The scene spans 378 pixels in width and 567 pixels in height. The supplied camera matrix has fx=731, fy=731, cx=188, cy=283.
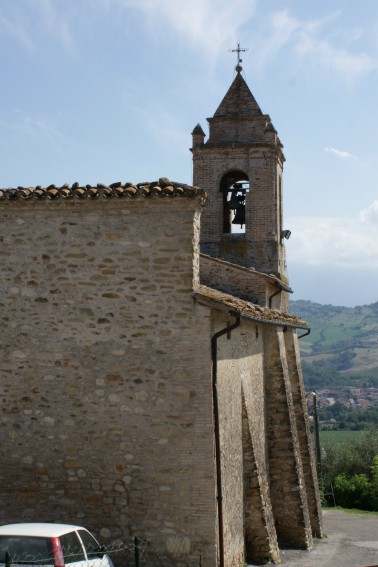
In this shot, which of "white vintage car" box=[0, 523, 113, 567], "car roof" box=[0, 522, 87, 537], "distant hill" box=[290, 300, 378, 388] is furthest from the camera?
"distant hill" box=[290, 300, 378, 388]

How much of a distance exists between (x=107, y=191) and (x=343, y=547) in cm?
950

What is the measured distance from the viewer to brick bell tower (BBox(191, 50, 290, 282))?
64.9ft

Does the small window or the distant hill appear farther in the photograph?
the distant hill

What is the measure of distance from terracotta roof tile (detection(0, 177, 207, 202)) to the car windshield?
5.05 m

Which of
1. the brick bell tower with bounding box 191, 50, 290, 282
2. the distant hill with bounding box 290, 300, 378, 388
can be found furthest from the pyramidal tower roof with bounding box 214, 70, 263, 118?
the distant hill with bounding box 290, 300, 378, 388

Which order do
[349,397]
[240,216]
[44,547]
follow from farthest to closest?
[349,397] → [240,216] → [44,547]

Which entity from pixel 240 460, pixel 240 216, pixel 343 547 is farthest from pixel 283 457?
pixel 240 216

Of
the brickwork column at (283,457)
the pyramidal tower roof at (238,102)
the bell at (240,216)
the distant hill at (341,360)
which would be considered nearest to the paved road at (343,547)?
the brickwork column at (283,457)

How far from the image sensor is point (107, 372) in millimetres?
10992

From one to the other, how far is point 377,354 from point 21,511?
171m

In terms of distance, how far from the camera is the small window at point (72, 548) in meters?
8.60

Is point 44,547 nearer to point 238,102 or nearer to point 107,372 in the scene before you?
point 107,372

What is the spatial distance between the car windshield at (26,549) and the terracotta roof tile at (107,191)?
199 inches

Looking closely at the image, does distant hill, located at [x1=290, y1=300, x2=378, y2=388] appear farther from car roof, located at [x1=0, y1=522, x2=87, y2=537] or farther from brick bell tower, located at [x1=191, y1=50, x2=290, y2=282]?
car roof, located at [x1=0, y1=522, x2=87, y2=537]
